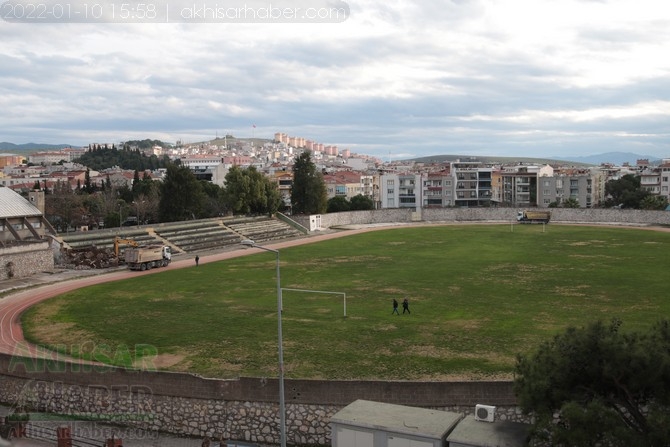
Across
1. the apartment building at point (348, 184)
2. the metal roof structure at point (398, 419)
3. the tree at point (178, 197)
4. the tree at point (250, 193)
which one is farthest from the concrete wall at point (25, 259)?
the apartment building at point (348, 184)

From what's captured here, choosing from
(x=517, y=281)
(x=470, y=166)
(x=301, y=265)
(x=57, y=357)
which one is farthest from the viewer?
(x=470, y=166)

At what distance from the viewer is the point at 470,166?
5320 inches

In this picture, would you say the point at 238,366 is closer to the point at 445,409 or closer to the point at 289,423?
the point at 289,423

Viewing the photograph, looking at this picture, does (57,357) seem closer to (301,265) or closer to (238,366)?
(238,366)

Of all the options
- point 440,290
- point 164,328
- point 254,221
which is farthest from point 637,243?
point 164,328

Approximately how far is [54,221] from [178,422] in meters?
69.9

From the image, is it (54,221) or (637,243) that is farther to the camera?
(54,221)

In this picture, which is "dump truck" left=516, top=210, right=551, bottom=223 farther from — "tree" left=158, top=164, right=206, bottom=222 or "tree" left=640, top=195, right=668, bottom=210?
"tree" left=158, top=164, right=206, bottom=222

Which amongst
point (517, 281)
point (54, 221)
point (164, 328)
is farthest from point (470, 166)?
point (164, 328)

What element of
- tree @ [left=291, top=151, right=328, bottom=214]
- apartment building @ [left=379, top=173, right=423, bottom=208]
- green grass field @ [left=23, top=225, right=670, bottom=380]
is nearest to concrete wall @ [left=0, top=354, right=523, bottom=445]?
green grass field @ [left=23, top=225, right=670, bottom=380]

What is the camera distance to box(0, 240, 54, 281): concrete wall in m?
45.9

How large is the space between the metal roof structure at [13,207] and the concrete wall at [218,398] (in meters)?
34.2

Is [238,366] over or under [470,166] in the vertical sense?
under

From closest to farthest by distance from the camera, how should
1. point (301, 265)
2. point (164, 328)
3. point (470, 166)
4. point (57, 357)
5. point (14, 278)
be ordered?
point (57, 357) < point (164, 328) < point (14, 278) < point (301, 265) < point (470, 166)
